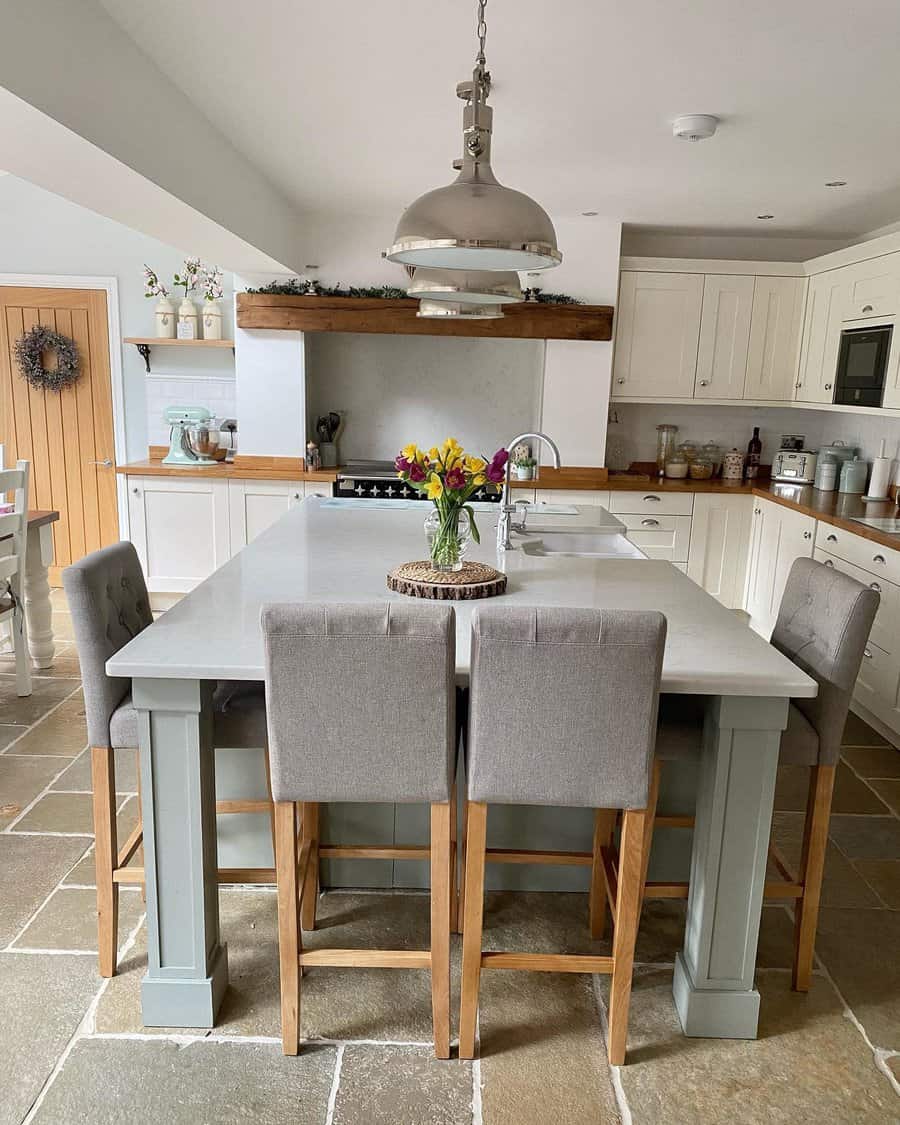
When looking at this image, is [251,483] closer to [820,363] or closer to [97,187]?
[97,187]

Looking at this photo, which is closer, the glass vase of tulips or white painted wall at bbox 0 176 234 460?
the glass vase of tulips

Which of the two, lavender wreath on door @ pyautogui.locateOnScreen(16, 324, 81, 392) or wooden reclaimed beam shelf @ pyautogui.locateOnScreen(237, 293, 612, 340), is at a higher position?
wooden reclaimed beam shelf @ pyautogui.locateOnScreen(237, 293, 612, 340)

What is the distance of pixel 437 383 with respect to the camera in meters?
6.00

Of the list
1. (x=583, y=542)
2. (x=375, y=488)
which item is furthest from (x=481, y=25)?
(x=375, y=488)

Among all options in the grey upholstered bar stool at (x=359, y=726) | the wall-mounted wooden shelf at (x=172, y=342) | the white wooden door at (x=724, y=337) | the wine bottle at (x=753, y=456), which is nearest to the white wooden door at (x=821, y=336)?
the white wooden door at (x=724, y=337)

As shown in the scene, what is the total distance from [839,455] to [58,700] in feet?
15.2

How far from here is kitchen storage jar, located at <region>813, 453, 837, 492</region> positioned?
17.4ft

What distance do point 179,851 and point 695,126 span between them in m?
2.99

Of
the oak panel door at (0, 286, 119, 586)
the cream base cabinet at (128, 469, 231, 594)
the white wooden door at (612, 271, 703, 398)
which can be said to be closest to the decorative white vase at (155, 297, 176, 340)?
the oak panel door at (0, 286, 119, 586)

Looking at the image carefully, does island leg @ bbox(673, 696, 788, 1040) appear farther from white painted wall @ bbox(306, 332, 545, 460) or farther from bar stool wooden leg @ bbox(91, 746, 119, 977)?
white painted wall @ bbox(306, 332, 545, 460)

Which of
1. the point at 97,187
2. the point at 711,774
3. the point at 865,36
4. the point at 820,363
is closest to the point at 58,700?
the point at 97,187

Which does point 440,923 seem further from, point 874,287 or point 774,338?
point 774,338

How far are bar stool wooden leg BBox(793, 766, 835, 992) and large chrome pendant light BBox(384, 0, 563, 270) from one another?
4.72 ft

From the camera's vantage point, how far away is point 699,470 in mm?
5789
